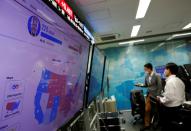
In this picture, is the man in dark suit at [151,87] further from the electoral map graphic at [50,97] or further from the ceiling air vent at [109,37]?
the electoral map graphic at [50,97]

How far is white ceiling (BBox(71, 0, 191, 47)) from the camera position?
2943 millimetres

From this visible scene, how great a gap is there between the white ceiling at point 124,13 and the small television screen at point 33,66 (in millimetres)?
2231

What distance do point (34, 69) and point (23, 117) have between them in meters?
0.20

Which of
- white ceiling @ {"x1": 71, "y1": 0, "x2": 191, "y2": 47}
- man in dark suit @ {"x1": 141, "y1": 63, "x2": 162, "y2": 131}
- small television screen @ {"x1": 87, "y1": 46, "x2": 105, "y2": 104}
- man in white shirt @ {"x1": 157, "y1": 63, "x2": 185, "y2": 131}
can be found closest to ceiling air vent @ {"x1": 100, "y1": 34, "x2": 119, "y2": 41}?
white ceiling @ {"x1": 71, "y1": 0, "x2": 191, "y2": 47}

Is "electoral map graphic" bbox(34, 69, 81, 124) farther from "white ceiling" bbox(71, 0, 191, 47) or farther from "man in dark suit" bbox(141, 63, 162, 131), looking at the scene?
"man in dark suit" bbox(141, 63, 162, 131)

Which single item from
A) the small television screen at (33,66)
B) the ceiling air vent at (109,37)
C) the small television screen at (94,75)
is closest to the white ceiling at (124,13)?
the ceiling air vent at (109,37)

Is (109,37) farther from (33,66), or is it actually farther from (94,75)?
(33,66)

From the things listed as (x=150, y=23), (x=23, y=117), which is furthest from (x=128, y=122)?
(x=23, y=117)

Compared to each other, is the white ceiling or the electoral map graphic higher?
the white ceiling

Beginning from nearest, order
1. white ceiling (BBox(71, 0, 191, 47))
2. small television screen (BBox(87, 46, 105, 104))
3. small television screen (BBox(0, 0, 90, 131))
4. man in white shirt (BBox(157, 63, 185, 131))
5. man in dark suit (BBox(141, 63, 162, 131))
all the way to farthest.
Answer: small television screen (BBox(0, 0, 90, 131)) → small television screen (BBox(87, 46, 105, 104)) → man in white shirt (BBox(157, 63, 185, 131)) → white ceiling (BBox(71, 0, 191, 47)) → man in dark suit (BBox(141, 63, 162, 131))

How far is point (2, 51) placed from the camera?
0.46 m

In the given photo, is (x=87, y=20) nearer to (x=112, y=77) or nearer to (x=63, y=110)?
(x=63, y=110)

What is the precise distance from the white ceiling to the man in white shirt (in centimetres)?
149

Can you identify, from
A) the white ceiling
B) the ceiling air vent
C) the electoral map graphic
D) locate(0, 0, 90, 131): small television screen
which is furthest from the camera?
the ceiling air vent
